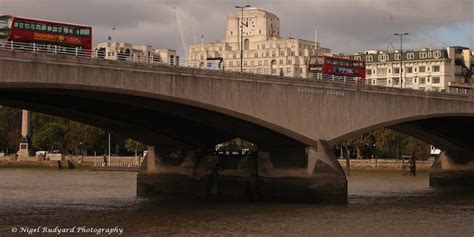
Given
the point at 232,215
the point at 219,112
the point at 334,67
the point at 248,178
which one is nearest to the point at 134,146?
the point at 334,67

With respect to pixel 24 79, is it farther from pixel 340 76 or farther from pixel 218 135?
pixel 340 76

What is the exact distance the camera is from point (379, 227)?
158 ft

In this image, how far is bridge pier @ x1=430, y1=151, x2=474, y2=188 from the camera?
88.1 m

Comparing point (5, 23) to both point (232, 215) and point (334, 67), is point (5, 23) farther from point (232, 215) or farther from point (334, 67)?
point (334, 67)

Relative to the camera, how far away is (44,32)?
168 feet

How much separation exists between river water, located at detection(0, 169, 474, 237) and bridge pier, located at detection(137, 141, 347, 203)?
77.4 inches

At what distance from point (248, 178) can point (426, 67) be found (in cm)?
12624

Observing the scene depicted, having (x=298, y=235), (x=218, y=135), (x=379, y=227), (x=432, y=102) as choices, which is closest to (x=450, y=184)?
(x=432, y=102)

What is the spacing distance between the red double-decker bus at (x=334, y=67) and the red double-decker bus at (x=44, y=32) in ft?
80.7

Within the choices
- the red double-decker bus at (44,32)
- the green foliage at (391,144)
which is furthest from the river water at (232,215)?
the green foliage at (391,144)

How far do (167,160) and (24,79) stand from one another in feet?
84.6

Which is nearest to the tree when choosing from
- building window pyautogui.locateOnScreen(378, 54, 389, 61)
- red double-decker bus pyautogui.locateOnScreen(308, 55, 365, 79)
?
building window pyautogui.locateOnScreen(378, 54, 389, 61)

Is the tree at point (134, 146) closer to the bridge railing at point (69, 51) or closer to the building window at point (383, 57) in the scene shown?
the building window at point (383, 57)

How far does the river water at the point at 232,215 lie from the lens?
4544 centimetres
